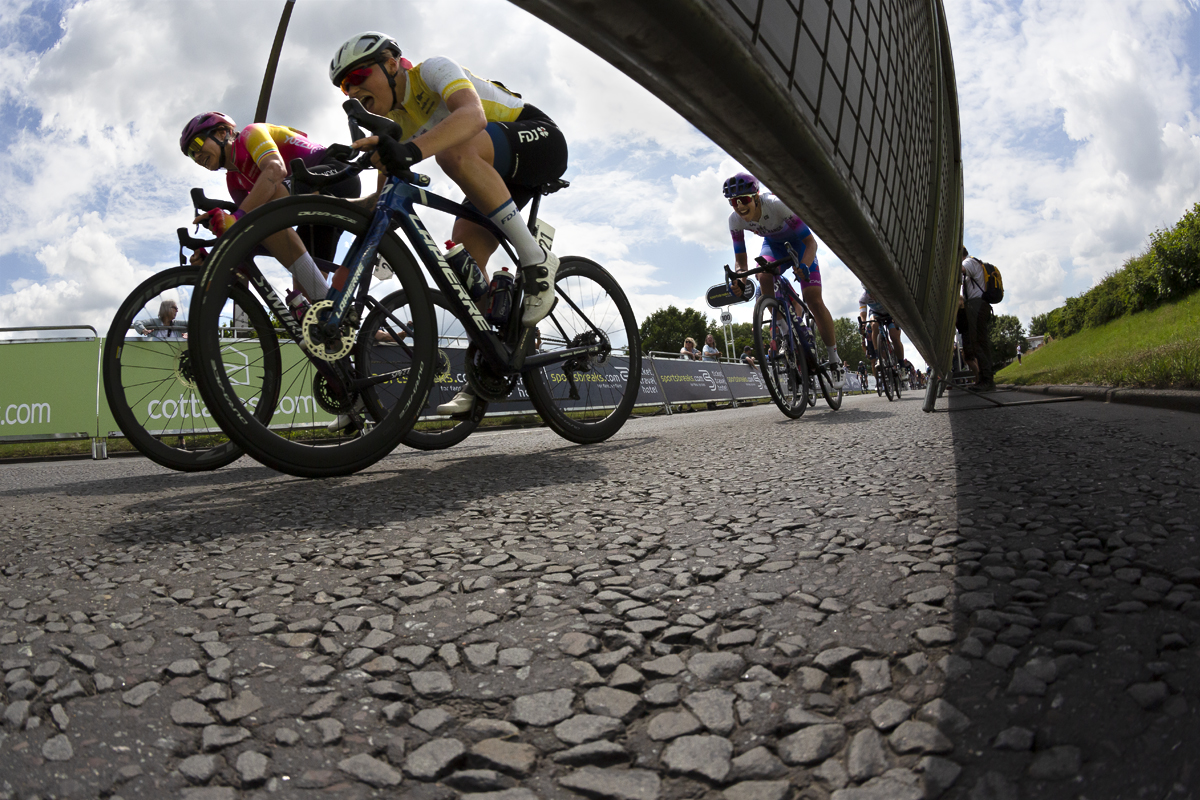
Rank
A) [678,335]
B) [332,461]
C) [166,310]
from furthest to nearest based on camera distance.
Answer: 1. [678,335]
2. [166,310]
3. [332,461]

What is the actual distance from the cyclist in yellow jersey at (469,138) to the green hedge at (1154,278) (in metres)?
15.5

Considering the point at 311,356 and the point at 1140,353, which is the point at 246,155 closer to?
the point at 311,356

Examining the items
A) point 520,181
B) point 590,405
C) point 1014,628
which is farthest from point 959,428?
point 1014,628

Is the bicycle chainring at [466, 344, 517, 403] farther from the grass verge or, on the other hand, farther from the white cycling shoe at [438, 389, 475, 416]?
the grass verge

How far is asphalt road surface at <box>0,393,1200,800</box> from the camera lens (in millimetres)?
801

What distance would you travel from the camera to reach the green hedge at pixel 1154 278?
Answer: 14031 mm

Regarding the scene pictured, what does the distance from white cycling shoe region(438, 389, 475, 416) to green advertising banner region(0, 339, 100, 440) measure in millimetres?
6865

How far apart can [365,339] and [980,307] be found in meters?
7.77

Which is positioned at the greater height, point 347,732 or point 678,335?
point 678,335

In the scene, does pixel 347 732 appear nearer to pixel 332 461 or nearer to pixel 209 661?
pixel 209 661

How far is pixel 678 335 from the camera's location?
9294cm

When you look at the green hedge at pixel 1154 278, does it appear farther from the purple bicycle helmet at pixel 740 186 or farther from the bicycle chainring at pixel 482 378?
the bicycle chainring at pixel 482 378

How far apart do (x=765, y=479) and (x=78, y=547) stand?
6.95 feet

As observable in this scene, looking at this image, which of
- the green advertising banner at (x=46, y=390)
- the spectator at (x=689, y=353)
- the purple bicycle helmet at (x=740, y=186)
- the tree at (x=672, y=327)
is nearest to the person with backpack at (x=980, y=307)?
the purple bicycle helmet at (x=740, y=186)
